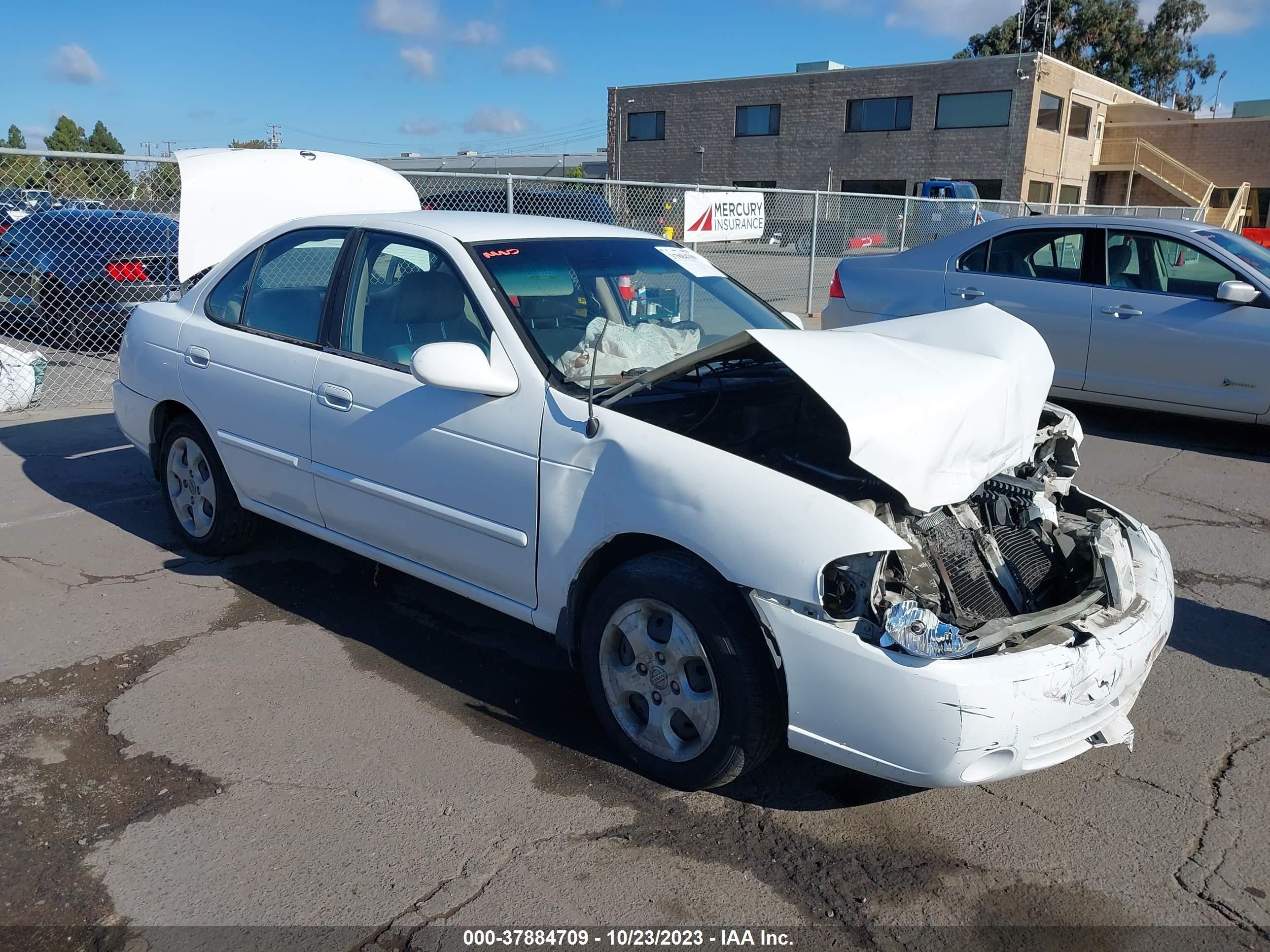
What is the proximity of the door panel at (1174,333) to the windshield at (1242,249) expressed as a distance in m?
0.13

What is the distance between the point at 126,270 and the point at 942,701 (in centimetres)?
1053

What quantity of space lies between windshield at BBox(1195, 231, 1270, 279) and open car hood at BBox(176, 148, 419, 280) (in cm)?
593

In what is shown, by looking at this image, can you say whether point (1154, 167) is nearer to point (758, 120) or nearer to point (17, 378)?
point (758, 120)

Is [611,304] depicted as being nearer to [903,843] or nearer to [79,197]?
[903,843]

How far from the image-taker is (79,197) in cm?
1157

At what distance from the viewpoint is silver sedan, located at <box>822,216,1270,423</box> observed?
730 centimetres

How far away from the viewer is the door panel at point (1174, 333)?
7250 millimetres

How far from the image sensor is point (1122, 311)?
25.4 feet

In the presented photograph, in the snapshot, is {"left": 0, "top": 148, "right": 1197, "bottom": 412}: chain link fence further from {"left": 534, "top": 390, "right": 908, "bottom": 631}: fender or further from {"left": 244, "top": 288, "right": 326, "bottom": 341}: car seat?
{"left": 534, "top": 390, "right": 908, "bottom": 631}: fender

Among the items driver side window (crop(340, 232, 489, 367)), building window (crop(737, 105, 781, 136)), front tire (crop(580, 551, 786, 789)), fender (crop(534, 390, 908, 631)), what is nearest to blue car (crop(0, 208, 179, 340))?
driver side window (crop(340, 232, 489, 367))

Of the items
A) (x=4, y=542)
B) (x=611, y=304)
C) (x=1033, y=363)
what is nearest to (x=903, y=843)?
(x=1033, y=363)

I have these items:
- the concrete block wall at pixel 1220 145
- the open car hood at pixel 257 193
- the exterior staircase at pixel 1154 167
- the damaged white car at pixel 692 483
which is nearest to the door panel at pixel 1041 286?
the damaged white car at pixel 692 483

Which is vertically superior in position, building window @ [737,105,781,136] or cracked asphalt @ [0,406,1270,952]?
building window @ [737,105,781,136]

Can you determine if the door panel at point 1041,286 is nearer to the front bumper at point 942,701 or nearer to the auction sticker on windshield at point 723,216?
the auction sticker on windshield at point 723,216
